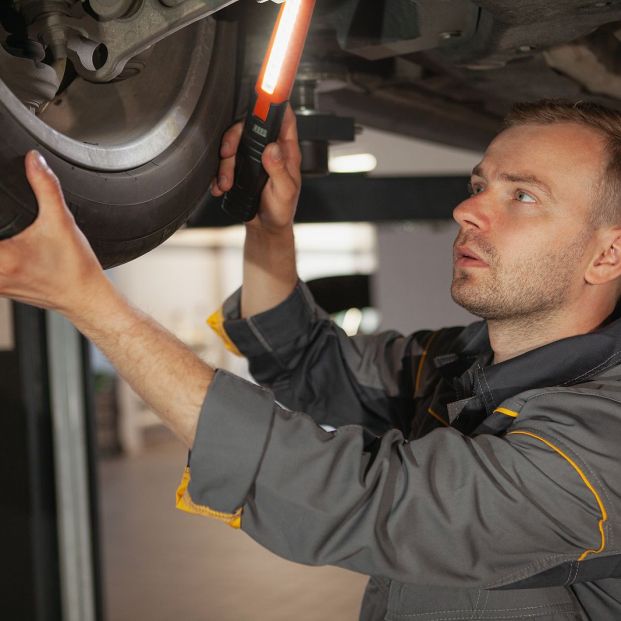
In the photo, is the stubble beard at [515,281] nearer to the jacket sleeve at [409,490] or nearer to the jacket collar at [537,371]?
the jacket collar at [537,371]

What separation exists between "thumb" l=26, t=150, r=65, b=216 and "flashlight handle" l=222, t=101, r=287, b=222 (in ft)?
1.11

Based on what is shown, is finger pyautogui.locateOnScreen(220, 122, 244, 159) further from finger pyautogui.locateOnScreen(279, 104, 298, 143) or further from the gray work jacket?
the gray work jacket

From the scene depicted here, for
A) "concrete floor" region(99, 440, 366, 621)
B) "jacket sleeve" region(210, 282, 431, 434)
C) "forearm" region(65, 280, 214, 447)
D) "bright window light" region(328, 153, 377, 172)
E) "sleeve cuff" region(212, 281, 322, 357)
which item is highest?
"bright window light" region(328, 153, 377, 172)

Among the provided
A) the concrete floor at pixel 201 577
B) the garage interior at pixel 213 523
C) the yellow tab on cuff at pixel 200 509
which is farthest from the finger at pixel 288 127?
the concrete floor at pixel 201 577

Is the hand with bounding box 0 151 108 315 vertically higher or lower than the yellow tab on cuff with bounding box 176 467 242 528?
higher

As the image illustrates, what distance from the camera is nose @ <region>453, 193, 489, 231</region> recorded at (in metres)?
1.09

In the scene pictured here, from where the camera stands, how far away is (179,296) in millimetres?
9031

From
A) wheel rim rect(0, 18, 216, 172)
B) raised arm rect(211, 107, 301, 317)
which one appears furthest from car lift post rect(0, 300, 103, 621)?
wheel rim rect(0, 18, 216, 172)

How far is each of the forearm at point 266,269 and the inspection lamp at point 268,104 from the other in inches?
4.0

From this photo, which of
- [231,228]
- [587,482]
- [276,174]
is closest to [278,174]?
[276,174]

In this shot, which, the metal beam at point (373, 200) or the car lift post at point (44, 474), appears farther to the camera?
the car lift post at point (44, 474)

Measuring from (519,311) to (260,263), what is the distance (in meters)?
0.41

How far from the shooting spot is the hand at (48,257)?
2.35 feet

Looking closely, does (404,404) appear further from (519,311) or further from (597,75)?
(597,75)
